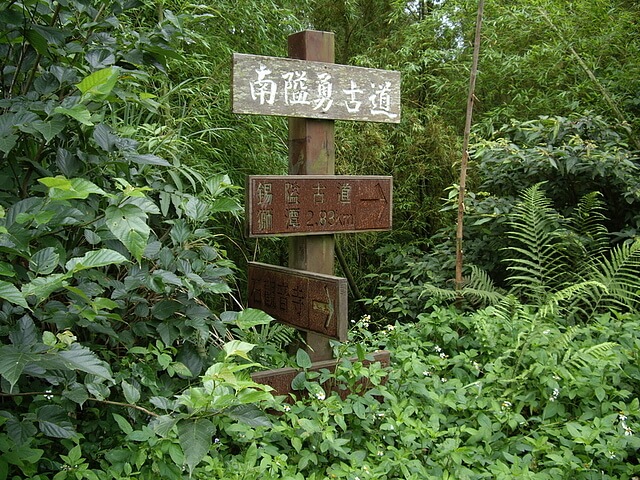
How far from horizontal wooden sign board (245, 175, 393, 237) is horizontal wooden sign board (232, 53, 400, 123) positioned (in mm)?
309

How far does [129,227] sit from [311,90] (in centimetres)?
170

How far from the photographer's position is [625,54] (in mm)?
4891

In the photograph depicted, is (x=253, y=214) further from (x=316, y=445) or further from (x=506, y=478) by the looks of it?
(x=506, y=478)

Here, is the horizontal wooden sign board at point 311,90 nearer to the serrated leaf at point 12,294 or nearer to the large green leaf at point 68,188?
the large green leaf at point 68,188

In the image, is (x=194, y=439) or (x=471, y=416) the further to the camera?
(x=471, y=416)

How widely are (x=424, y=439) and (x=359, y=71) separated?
5.78 feet

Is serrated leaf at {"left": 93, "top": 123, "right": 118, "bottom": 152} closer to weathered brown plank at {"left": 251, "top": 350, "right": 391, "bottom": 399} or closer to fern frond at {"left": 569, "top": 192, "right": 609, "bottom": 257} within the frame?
weathered brown plank at {"left": 251, "top": 350, "right": 391, "bottom": 399}

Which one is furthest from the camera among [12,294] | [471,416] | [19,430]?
[471,416]

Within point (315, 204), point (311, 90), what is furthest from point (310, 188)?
point (311, 90)

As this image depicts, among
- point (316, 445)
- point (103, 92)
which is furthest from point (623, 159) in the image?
point (103, 92)

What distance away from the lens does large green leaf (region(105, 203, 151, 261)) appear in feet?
5.10

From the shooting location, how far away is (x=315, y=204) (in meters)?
3.11

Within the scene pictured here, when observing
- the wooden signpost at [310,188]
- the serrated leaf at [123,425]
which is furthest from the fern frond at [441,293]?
the serrated leaf at [123,425]

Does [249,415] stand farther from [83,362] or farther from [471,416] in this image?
[471,416]
